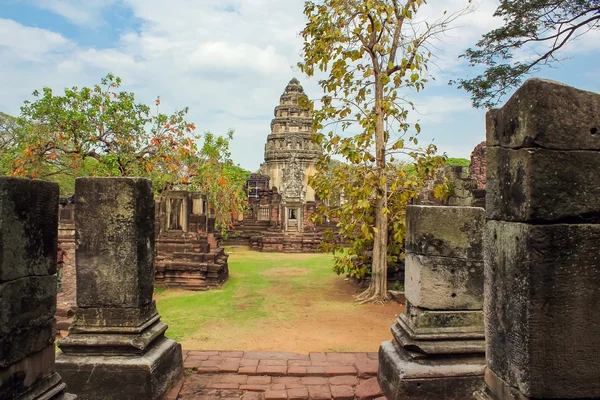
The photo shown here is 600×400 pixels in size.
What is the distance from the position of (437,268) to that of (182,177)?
425 inches

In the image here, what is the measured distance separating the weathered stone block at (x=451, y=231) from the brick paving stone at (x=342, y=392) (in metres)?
1.47

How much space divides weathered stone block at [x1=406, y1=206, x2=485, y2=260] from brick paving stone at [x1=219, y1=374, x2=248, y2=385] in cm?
214

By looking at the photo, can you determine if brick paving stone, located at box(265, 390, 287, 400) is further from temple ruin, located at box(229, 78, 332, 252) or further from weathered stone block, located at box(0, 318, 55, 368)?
temple ruin, located at box(229, 78, 332, 252)

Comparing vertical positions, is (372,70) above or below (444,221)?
above

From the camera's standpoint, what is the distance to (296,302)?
8305 millimetres

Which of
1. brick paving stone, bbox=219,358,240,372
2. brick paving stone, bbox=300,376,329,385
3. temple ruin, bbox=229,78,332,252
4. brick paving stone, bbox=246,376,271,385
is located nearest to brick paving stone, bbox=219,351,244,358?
brick paving stone, bbox=219,358,240,372

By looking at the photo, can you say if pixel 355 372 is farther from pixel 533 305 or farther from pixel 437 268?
pixel 533 305

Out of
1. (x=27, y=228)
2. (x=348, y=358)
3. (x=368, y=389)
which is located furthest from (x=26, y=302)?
(x=348, y=358)

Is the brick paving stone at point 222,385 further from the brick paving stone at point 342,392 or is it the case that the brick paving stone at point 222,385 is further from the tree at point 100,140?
the tree at point 100,140

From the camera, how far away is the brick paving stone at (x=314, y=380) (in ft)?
13.4

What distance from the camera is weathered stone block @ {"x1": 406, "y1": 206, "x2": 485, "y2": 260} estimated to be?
3.91 m

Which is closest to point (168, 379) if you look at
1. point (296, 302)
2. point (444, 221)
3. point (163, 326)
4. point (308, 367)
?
point (163, 326)

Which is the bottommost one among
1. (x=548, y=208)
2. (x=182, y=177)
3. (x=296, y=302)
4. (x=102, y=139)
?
(x=296, y=302)

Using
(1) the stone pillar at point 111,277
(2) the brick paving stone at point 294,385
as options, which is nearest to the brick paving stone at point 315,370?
(2) the brick paving stone at point 294,385
